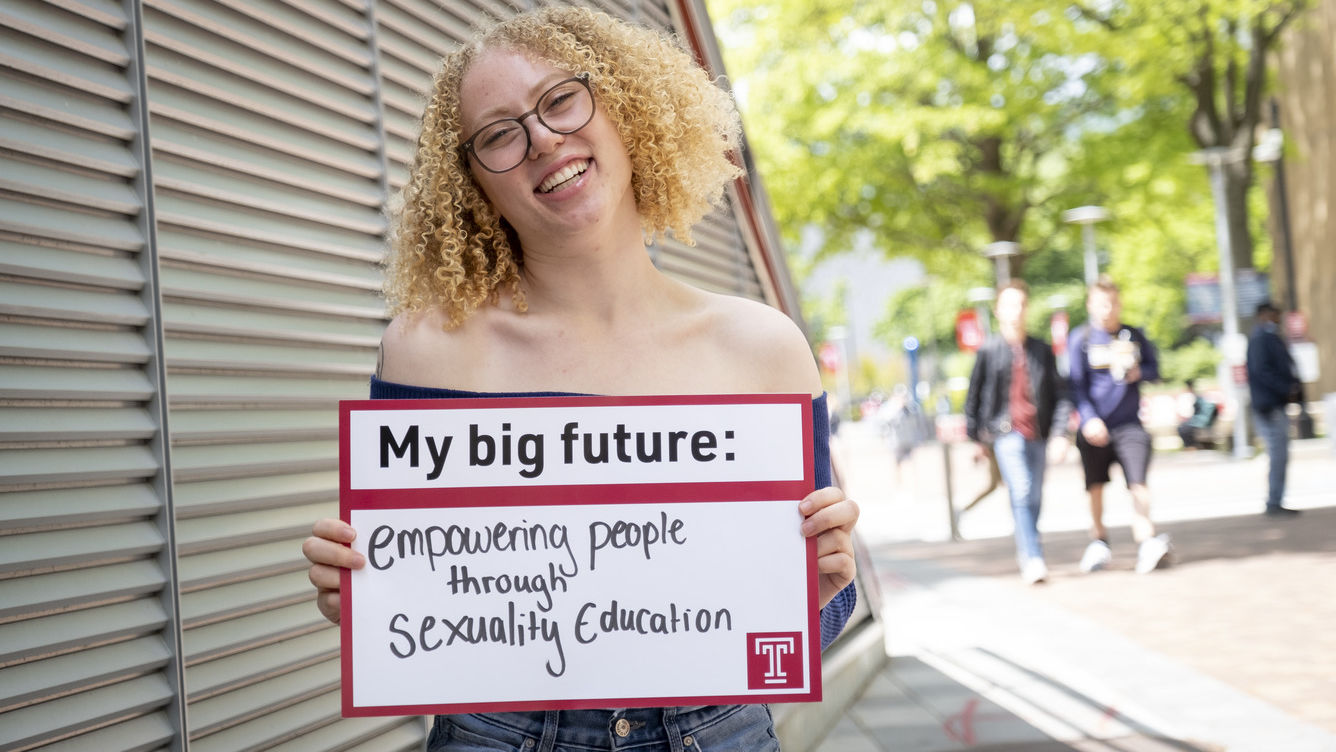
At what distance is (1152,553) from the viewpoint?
9695mm

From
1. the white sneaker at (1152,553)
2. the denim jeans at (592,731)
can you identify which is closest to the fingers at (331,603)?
the denim jeans at (592,731)

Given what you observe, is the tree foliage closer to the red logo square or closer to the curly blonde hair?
the curly blonde hair

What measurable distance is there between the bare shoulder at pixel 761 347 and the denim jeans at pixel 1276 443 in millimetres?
11407

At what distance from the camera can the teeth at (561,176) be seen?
6.91 ft

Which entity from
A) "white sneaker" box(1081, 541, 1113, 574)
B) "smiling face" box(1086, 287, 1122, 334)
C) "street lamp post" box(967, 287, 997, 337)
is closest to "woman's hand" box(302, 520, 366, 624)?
"smiling face" box(1086, 287, 1122, 334)

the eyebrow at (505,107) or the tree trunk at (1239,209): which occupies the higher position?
the tree trunk at (1239,209)

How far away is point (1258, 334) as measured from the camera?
12805 mm

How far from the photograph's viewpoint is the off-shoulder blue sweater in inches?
83.1

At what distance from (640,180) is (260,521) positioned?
134cm

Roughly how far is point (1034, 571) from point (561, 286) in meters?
8.07

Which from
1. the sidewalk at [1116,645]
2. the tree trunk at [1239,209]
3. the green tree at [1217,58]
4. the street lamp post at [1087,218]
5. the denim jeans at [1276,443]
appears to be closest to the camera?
the sidewalk at [1116,645]

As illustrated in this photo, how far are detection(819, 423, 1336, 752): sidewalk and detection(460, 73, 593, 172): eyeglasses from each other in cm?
388

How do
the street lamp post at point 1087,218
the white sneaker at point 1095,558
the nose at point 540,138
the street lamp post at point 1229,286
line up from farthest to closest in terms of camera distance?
1. the street lamp post at point 1087,218
2. the street lamp post at point 1229,286
3. the white sneaker at point 1095,558
4. the nose at point 540,138

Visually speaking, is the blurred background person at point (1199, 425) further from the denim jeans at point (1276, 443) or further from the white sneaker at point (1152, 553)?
the white sneaker at point (1152, 553)
